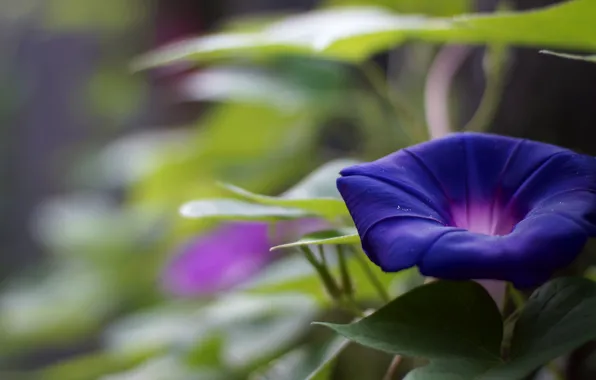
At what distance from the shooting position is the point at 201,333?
0.67 metres

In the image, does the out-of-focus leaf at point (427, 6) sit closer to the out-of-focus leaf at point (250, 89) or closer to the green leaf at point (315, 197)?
the out-of-focus leaf at point (250, 89)

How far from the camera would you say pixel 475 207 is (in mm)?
372

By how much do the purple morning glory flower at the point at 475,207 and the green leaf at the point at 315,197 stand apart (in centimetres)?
5

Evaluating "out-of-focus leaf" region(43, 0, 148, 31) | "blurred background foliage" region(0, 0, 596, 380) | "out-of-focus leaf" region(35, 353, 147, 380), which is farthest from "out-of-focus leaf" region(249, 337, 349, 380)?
"out-of-focus leaf" region(43, 0, 148, 31)

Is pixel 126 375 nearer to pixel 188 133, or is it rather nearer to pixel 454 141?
pixel 454 141

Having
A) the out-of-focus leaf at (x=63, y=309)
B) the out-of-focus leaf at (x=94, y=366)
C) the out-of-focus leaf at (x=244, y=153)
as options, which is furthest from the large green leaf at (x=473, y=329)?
the out-of-focus leaf at (x=63, y=309)

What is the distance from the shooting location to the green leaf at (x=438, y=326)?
0.32 meters

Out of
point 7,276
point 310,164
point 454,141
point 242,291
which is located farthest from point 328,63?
point 7,276

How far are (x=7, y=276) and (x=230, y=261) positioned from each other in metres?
1.65

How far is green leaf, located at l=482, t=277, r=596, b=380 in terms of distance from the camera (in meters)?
0.30

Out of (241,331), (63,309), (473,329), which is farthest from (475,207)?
(63,309)

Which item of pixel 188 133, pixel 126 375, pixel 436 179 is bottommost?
pixel 126 375

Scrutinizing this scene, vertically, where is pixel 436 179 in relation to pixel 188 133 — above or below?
below

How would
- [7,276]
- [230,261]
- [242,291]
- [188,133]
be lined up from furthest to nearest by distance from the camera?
[7,276], [188,133], [230,261], [242,291]
